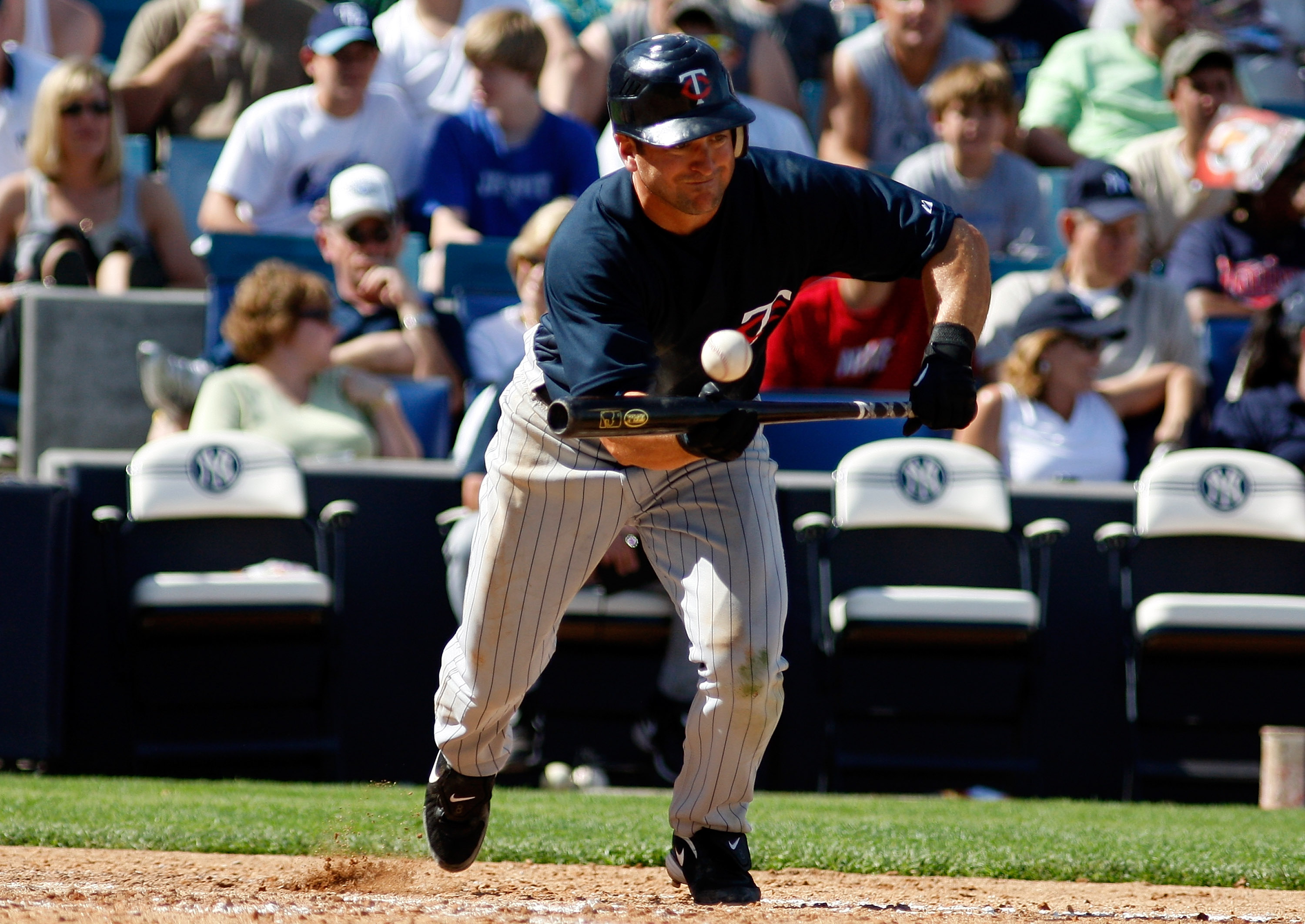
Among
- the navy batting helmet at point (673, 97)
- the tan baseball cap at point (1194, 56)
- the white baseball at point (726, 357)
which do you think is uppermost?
the tan baseball cap at point (1194, 56)

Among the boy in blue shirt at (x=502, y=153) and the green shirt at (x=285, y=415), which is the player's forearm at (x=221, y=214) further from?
the green shirt at (x=285, y=415)

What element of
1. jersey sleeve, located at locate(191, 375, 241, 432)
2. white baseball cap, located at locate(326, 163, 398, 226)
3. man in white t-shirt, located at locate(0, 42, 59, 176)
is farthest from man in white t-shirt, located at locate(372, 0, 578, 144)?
jersey sleeve, located at locate(191, 375, 241, 432)

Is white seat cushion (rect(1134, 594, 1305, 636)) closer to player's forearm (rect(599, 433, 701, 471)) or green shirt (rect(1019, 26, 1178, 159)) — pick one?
player's forearm (rect(599, 433, 701, 471))

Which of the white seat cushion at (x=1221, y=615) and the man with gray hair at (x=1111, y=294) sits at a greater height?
the man with gray hair at (x=1111, y=294)

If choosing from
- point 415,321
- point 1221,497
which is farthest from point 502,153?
point 1221,497

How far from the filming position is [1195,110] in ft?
27.0

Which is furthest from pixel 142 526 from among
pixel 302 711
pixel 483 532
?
pixel 483 532

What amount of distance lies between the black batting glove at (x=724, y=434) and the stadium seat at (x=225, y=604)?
3.18m

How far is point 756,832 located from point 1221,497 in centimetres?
269

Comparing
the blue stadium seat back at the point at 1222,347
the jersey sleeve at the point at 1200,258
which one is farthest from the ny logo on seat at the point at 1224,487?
the jersey sleeve at the point at 1200,258

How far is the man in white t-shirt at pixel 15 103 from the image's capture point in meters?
7.82

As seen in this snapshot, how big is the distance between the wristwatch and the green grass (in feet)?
7.13

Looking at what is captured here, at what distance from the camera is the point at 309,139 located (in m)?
7.68

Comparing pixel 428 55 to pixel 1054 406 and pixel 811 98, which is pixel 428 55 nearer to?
pixel 811 98
